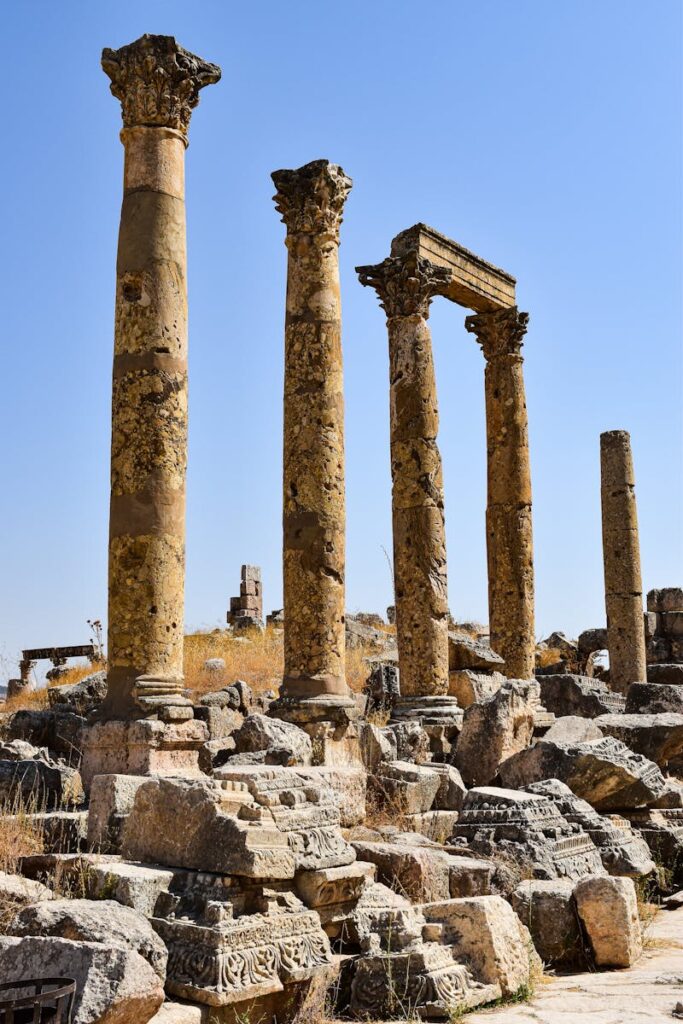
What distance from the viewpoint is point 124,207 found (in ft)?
36.7

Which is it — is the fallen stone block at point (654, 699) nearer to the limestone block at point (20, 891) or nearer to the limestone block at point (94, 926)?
the limestone block at point (20, 891)

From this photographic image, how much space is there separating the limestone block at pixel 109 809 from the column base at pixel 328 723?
173 inches

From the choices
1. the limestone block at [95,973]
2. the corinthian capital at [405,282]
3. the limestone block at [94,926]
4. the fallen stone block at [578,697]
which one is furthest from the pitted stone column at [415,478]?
the limestone block at [95,973]

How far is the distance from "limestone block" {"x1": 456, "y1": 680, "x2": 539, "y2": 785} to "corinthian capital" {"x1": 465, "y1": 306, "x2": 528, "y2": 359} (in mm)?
7822

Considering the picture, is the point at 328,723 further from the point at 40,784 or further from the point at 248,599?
the point at 248,599

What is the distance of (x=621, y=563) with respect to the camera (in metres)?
24.2

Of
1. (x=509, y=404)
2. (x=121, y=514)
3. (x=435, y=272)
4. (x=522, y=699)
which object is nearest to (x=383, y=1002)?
(x=121, y=514)

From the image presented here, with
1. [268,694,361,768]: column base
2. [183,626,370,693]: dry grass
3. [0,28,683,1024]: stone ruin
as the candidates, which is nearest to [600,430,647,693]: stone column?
[0,28,683,1024]: stone ruin

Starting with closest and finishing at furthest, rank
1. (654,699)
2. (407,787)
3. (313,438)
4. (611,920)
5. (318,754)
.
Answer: (611,920)
(407,787)
(318,754)
(313,438)
(654,699)

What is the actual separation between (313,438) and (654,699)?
A: 7.40m

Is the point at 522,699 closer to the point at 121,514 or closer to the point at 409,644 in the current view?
the point at 409,644

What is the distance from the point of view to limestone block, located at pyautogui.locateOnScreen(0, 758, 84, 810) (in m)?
8.75

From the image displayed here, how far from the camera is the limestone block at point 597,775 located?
435 inches

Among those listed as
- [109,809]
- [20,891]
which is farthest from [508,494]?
[20,891]
